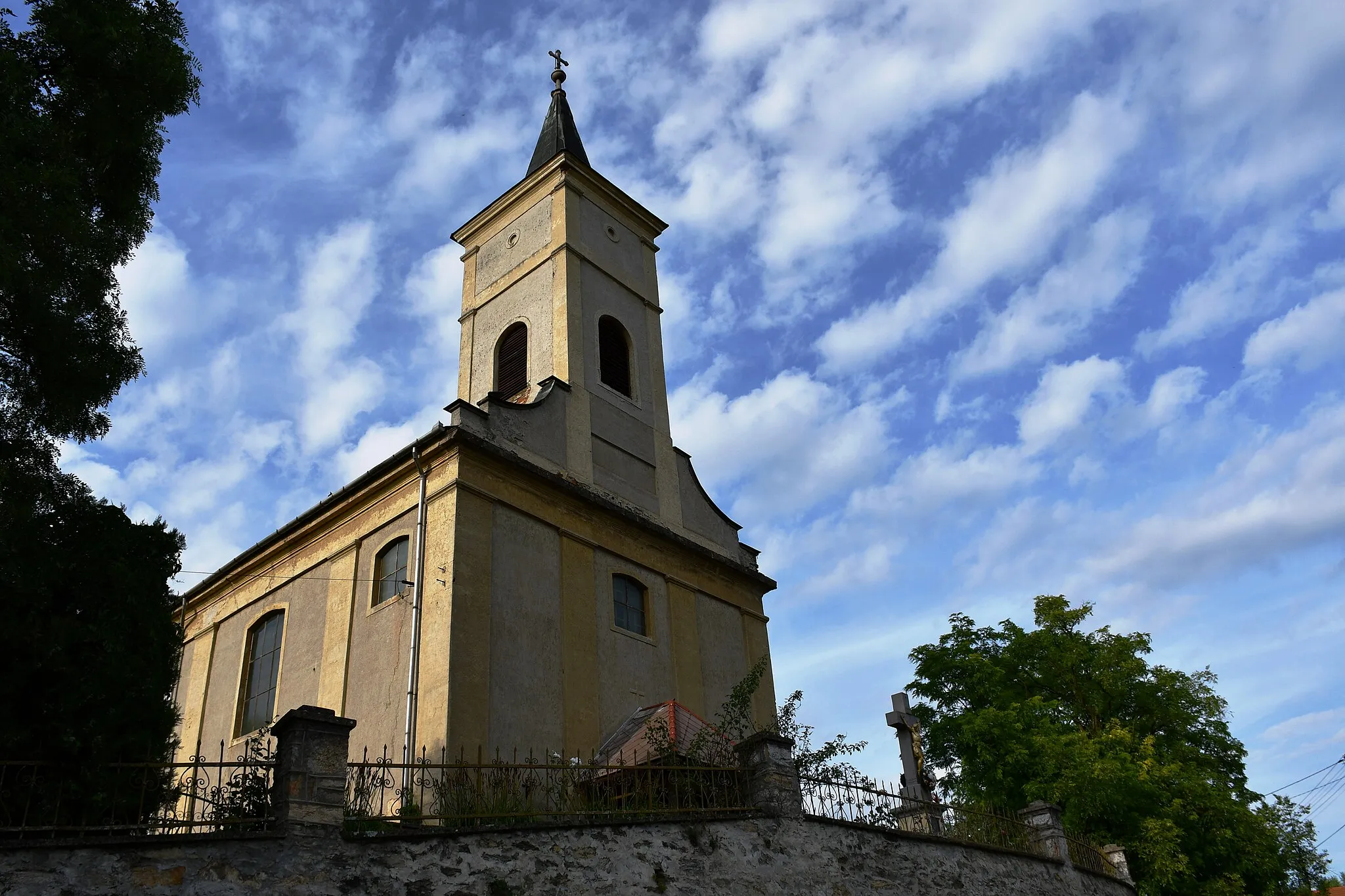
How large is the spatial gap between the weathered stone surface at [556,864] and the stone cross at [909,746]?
4.20ft

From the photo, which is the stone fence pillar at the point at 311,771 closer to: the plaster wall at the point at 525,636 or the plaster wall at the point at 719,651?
the plaster wall at the point at 525,636

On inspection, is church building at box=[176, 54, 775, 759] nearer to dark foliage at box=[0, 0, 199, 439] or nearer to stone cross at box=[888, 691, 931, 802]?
stone cross at box=[888, 691, 931, 802]

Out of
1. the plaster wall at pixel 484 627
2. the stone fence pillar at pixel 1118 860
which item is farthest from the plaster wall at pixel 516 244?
the stone fence pillar at pixel 1118 860

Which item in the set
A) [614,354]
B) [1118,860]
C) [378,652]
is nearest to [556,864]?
[378,652]

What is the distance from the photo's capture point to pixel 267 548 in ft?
63.4

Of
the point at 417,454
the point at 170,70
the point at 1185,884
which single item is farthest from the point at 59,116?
the point at 1185,884

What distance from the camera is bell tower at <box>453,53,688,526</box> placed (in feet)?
64.3

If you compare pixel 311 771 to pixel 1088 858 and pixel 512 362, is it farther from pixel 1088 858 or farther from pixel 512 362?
pixel 1088 858

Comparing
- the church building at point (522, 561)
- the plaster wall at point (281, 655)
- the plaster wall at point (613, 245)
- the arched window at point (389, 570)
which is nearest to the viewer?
the church building at point (522, 561)

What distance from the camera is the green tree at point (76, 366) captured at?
8.68 meters

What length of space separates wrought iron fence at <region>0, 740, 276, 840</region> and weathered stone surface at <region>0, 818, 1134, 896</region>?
10.7 inches

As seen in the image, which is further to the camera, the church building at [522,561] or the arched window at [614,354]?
the arched window at [614,354]

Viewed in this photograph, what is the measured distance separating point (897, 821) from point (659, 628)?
5595 millimetres

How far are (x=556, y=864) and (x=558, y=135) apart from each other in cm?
1867
